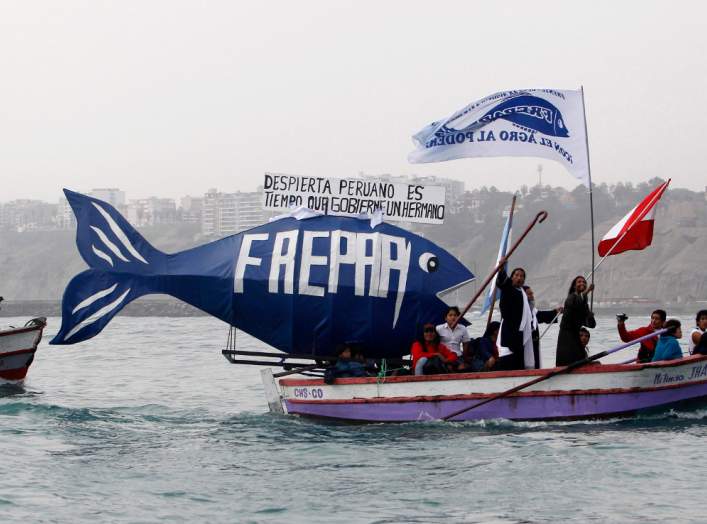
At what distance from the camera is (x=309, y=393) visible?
18594 millimetres

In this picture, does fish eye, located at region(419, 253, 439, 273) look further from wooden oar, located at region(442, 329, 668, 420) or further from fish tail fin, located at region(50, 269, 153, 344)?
fish tail fin, located at region(50, 269, 153, 344)

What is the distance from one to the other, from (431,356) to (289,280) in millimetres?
2638

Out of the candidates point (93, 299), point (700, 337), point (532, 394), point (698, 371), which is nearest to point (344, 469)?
point (532, 394)

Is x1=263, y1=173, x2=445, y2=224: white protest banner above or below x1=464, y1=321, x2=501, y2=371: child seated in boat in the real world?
above

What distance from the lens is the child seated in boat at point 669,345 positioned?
17.0 m

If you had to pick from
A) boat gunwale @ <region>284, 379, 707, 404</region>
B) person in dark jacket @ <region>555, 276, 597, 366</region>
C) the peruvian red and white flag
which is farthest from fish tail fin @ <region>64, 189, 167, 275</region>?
the peruvian red and white flag

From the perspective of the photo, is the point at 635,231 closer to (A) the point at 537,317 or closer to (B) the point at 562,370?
(A) the point at 537,317

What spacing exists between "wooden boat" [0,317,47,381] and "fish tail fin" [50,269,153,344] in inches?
285

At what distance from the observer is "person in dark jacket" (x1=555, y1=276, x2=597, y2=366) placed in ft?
54.9

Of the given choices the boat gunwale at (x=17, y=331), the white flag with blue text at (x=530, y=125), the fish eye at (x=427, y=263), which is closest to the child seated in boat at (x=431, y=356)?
the fish eye at (x=427, y=263)

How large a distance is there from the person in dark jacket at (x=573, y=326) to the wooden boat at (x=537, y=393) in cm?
27

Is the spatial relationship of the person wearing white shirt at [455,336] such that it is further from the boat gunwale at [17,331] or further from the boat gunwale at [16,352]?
the boat gunwale at [16,352]

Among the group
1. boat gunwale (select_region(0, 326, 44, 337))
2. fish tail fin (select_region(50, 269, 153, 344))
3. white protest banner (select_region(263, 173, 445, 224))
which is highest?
white protest banner (select_region(263, 173, 445, 224))

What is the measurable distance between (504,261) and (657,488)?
4.58 meters
